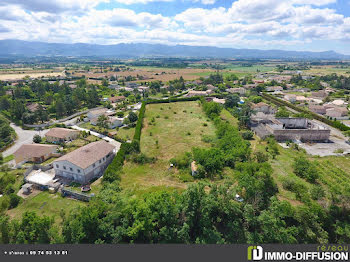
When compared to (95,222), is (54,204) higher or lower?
lower

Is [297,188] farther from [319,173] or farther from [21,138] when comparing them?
[21,138]

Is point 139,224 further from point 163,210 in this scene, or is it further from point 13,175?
point 13,175

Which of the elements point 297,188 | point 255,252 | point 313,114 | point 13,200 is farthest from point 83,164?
point 313,114

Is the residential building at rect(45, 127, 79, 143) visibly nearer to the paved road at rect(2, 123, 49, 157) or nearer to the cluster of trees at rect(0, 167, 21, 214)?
the paved road at rect(2, 123, 49, 157)

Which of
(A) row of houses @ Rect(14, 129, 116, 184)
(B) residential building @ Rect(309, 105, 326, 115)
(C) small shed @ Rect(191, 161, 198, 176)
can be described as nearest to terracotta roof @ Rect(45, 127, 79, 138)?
(A) row of houses @ Rect(14, 129, 116, 184)

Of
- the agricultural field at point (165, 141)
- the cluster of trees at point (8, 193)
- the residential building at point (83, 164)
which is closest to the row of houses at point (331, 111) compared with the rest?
the agricultural field at point (165, 141)

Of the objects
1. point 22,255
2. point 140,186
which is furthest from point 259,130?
point 22,255
